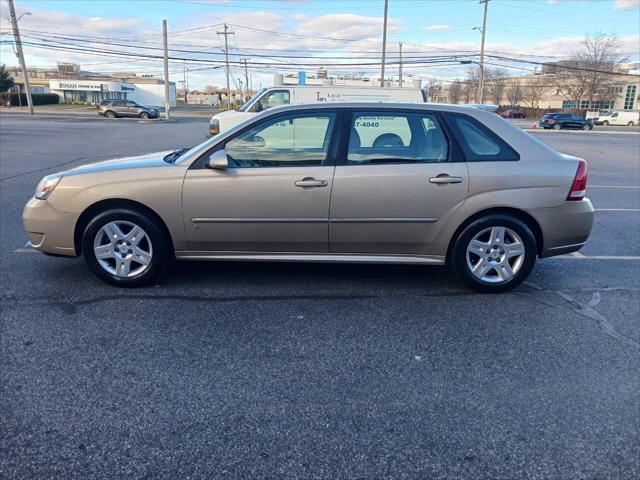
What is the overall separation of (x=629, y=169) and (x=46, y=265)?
15.8m

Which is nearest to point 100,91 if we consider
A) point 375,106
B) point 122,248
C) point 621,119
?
point 621,119

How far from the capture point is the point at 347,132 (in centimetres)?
446

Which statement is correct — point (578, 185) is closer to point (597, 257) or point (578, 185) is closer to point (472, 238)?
point (472, 238)

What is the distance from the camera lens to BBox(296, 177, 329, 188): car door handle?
4324 mm

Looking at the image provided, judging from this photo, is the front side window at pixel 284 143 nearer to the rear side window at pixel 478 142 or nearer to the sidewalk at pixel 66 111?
the rear side window at pixel 478 142

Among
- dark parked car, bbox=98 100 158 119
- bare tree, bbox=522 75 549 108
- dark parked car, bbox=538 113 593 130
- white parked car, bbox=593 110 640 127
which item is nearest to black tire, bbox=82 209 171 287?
dark parked car, bbox=98 100 158 119

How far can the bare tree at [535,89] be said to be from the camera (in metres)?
88.7

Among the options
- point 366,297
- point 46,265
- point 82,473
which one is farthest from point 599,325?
point 46,265

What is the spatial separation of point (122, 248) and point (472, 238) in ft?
10.2

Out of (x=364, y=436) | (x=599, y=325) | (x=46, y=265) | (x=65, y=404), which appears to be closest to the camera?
(x=364, y=436)

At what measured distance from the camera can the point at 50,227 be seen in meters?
4.48

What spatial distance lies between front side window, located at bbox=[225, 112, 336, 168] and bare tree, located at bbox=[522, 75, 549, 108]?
94.2 meters

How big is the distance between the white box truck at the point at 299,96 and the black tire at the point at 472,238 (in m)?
12.1

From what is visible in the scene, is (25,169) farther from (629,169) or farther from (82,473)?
(629,169)
